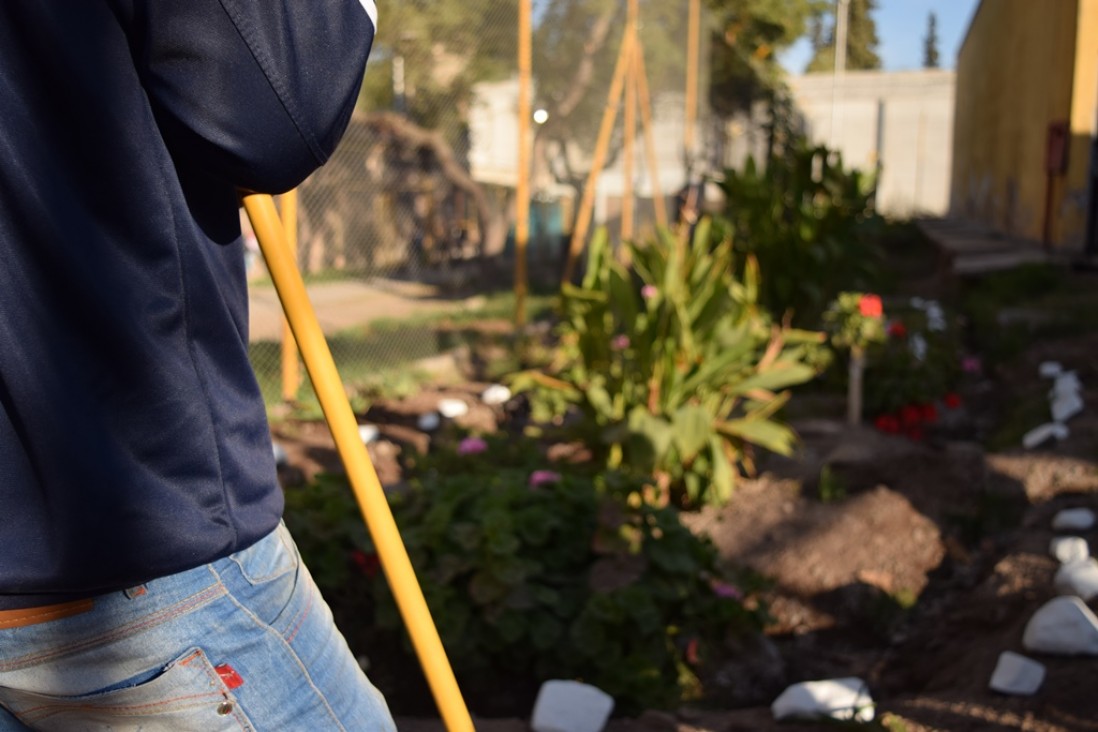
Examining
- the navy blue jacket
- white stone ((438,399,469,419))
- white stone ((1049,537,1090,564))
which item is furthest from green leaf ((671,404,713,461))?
the navy blue jacket

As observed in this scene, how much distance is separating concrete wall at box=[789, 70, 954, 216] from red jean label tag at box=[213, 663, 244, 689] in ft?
87.3

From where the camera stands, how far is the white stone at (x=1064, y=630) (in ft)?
8.41

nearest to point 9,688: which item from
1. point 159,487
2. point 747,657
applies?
point 159,487

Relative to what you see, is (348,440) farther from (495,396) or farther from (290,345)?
(495,396)

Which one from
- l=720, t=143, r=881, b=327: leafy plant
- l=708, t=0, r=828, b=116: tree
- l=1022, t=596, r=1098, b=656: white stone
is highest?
l=708, t=0, r=828, b=116: tree

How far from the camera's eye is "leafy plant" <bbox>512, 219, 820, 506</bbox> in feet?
12.5

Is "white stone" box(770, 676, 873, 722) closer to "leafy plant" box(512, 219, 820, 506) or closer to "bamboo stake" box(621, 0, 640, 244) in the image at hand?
"leafy plant" box(512, 219, 820, 506)

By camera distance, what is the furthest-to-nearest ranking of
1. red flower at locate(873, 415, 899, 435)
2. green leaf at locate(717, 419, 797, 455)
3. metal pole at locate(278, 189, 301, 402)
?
red flower at locate(873, 415, 899, 435), metal pole at locate(278, 189, 301, 402), green leaf at locate(717, 419, 797, 455)

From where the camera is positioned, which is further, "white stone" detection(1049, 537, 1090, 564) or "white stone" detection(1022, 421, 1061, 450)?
"white stone" detection(1022, 421, 1061, 450)

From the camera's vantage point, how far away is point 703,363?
4004mm

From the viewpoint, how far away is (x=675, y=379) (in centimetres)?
396

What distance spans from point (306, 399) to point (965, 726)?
11.6 ft

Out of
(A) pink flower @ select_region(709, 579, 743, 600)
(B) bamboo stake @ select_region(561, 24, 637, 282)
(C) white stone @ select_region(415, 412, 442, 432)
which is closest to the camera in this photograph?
(A) pink flower @ select_region(709, 579, 743, 600)

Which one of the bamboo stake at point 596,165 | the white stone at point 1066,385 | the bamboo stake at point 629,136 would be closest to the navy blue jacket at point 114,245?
the white stone at point 1066,385
